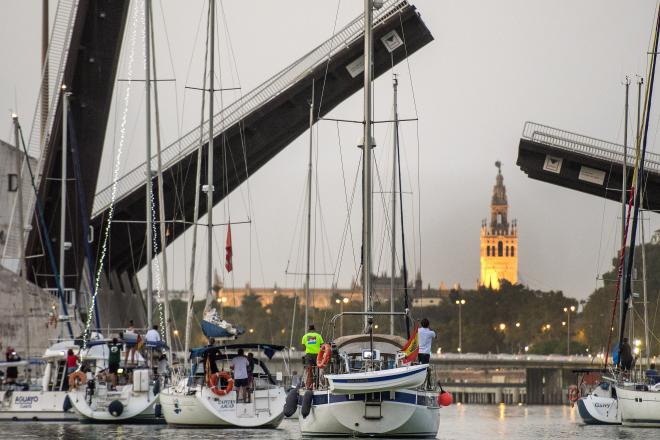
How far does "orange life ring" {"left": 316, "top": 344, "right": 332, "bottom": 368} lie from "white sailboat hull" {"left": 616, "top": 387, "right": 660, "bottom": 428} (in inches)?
302

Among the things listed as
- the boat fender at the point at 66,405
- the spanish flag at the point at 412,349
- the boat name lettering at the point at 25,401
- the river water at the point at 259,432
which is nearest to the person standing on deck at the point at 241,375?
the river water at the point at 259,432

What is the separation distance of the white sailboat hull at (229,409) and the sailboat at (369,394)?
3175 millimetres

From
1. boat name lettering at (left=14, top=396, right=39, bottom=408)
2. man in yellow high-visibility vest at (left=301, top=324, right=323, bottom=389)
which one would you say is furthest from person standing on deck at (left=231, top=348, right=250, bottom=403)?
boat name lettering at (left=14, top=396, right=39, bottom=408)

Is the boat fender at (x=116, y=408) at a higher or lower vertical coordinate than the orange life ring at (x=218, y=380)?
lower

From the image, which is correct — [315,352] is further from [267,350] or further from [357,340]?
[267,350]

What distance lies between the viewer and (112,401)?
26.6 m

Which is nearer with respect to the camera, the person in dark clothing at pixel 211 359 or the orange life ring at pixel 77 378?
the person in dark clothing at pixel 211 359

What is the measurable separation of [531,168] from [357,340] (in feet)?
59.5

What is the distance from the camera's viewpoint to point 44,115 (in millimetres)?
43562

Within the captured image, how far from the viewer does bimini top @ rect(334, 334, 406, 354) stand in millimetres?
21422

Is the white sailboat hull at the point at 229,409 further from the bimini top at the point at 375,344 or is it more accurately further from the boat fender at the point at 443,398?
the boat fender at the point at 443,398

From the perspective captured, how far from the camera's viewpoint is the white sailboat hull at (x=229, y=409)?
24375mm

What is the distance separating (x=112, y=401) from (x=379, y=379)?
8.13 metres

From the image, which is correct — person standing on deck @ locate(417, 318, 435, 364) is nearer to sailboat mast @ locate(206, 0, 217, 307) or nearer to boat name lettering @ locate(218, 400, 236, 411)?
boat name lettering @ locate(218, 400, 236, 411)
